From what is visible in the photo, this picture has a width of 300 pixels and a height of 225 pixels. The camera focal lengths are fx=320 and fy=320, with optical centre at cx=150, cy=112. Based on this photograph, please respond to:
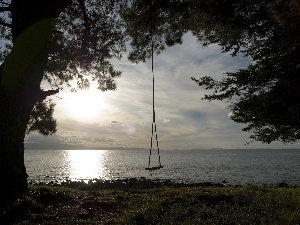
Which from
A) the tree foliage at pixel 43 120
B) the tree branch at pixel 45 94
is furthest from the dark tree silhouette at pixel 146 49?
the tree foliage at pixel 43 120

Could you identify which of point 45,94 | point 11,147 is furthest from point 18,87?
point 11,147

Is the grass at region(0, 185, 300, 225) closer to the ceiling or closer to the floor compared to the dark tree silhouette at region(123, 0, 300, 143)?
closer to the floor

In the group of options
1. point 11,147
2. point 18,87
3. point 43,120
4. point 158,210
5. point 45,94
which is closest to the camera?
point 158,210

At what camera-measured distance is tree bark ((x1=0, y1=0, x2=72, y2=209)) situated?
9773mm

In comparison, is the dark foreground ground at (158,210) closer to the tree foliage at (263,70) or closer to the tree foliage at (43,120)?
the tree foliage at (263,70)

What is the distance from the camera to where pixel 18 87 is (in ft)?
33.3

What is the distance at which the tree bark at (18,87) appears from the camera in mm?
9773

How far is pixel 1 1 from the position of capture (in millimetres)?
12516

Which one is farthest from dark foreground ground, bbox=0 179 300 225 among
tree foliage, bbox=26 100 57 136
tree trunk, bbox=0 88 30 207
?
tree foliage, bbox=26 100 57 136

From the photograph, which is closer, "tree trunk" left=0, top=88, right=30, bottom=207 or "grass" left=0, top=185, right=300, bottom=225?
"grass" left=0, top=185, right=300, bottom=225

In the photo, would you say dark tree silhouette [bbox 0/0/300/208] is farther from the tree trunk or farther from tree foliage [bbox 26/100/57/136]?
tree foliage [bbox 26/100/57/136]

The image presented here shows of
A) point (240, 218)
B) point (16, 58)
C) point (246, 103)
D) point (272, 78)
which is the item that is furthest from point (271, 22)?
point (16, 58)

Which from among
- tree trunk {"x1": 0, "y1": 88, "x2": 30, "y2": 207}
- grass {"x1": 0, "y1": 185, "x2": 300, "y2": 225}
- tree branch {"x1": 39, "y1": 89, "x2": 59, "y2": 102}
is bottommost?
grass {"x1": 0, "y1": 185, "x2": 300, "y2": 225}

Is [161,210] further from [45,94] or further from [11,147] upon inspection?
[45,94]
